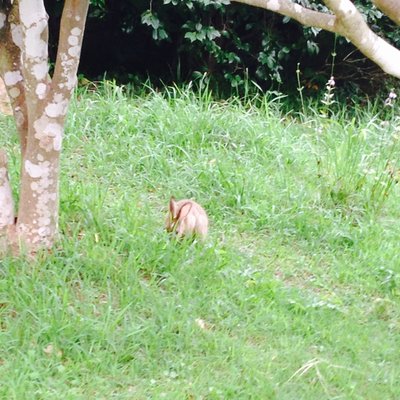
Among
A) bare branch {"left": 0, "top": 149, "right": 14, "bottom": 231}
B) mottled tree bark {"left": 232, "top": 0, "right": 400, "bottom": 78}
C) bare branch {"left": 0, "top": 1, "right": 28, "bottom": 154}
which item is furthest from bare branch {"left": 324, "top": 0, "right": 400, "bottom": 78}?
bare branch {"left": 0, "top": 149, "right": 14, "bottom": 231}

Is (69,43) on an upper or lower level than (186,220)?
upper

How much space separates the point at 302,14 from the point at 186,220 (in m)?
1.69

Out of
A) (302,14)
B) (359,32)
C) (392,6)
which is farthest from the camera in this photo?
(302,14)

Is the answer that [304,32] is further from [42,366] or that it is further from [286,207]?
[42,366]

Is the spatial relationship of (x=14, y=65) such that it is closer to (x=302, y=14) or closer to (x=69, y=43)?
(x=69, y=43)

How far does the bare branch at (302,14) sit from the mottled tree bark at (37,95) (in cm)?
119

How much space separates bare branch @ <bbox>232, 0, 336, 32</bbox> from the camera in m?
2.51

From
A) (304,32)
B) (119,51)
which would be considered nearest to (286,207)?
(304,32)

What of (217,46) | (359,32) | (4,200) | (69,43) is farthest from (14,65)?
(217,46)

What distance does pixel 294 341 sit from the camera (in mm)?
3547

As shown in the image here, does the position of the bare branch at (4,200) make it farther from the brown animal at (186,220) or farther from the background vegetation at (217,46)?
the background vegetation at (217,46)

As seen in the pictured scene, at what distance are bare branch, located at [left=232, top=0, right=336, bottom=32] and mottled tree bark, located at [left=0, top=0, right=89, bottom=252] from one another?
3.89ft

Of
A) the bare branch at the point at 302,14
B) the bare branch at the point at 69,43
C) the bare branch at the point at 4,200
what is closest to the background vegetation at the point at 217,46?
the bare branch at the point at 69,43

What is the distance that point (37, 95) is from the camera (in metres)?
3.64
